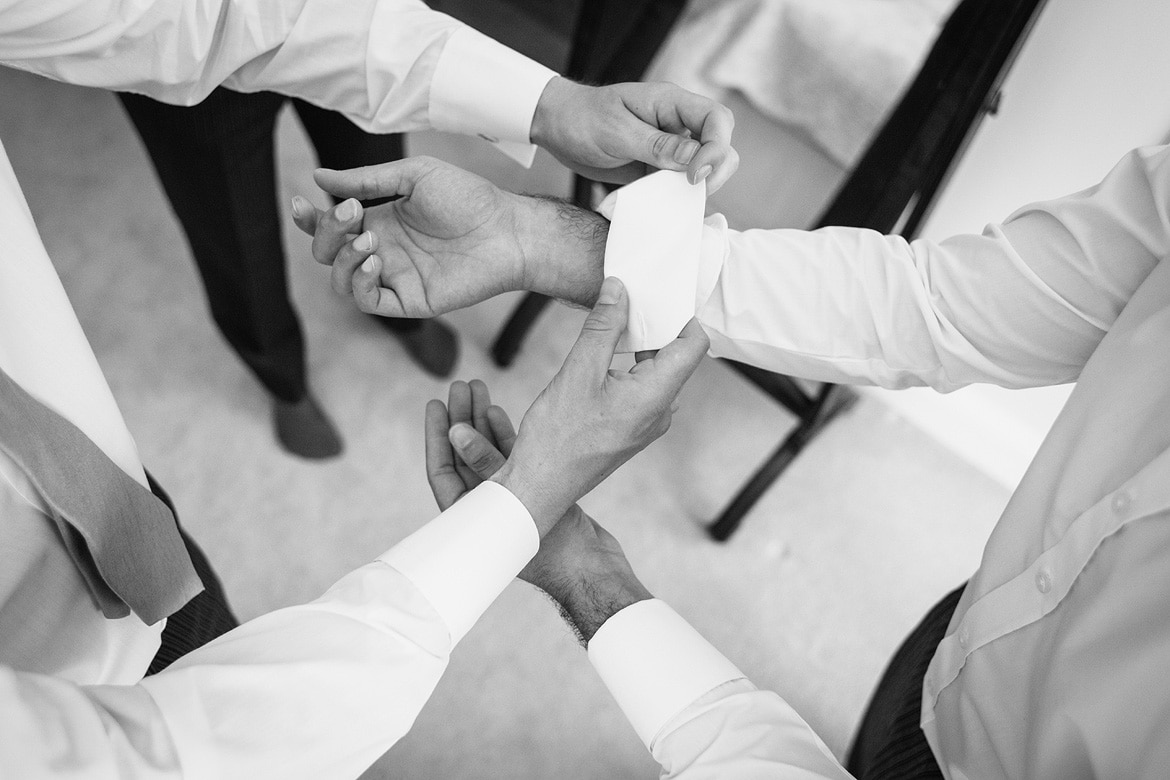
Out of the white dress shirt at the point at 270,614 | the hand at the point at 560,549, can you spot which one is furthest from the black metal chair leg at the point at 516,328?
the hand at the point at 560,549

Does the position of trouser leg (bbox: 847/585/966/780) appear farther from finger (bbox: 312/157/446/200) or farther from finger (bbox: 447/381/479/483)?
finger (bbox: 312/157/446/200)

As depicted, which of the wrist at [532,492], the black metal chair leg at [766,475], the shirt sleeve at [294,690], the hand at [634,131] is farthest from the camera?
the black metal chair leg at [766,475]

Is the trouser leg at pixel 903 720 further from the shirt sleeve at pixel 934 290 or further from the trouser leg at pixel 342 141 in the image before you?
the trouser leg at pixel 342 141

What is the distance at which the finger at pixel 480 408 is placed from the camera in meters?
0.95

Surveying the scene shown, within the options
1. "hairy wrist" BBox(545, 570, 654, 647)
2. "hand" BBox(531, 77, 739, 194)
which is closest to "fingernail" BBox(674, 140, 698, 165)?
"hand" BBox(531, 77, 739, 194)

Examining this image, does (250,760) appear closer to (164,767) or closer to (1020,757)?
(164,767)

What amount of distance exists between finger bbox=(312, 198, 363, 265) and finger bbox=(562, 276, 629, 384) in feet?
0.89

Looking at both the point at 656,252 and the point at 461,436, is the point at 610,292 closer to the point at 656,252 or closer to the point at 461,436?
the point at 656,252

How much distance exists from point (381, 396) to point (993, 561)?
1.20 meters

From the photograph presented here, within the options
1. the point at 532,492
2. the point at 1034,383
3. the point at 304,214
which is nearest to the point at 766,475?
the point at 1034,383

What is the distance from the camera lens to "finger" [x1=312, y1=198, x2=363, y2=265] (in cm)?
86

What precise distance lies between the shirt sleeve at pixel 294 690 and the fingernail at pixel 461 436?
0.39ft

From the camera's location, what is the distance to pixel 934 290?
2.96 feet

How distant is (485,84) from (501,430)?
0.42m
